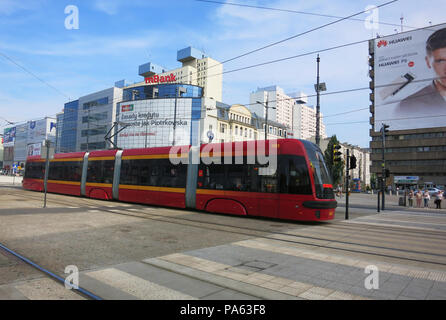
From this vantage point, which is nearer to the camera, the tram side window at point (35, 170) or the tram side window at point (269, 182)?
the tram side window at point (269, 182)

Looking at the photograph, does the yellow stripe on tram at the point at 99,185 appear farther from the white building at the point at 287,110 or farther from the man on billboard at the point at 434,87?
Answer: the white building at the point at 287,110

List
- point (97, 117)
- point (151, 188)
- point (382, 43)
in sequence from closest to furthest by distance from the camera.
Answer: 1. point (151, 188)
2. point (382, 43)
3. point (97, 117)

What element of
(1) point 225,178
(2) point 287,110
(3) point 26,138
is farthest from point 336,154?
(2) point 287,110

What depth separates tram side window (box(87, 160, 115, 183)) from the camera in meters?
18.6

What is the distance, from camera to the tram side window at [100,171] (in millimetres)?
18594

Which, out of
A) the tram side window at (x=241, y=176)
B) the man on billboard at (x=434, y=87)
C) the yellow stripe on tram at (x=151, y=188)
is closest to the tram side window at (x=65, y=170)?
the yellow stripe on tram at (x=151, y=188)

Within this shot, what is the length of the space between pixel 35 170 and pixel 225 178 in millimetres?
20638

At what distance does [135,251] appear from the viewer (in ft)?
22.1

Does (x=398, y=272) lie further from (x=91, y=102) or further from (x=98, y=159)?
(x=91, y=102)

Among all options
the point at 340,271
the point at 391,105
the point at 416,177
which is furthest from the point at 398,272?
the point at 416,177

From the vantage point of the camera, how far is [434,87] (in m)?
58.7

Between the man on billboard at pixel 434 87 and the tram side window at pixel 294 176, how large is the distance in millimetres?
57587

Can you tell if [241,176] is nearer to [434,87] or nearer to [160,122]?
[160,122]

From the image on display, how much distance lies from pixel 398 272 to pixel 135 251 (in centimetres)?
530
